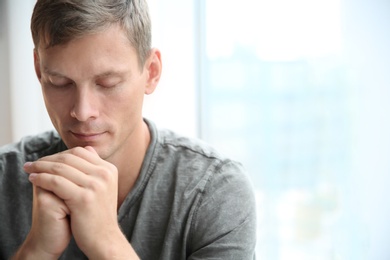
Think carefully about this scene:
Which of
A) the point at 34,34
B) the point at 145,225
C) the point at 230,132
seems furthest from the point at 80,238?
the point at 230,132

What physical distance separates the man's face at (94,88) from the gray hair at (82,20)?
2cm

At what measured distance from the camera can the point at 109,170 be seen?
1148 millimetres

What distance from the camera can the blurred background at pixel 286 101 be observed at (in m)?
2.23

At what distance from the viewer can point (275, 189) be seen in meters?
2.40

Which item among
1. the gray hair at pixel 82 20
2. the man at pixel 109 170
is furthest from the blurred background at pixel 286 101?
the gray hair at pixel 82 20

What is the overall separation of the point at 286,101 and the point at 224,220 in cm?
117

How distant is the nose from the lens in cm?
117

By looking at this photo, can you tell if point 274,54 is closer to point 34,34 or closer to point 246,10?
point 246,10

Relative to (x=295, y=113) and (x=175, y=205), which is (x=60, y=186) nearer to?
(x=175, y=205)

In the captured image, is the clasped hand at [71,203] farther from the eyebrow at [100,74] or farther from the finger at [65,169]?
the eyebrow at [100,74]

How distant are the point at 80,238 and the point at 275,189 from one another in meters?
1.43

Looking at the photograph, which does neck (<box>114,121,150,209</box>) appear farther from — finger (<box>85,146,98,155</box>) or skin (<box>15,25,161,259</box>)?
finger (<box>85,146,98,155</box>)

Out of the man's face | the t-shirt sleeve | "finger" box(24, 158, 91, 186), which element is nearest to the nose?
the man's face

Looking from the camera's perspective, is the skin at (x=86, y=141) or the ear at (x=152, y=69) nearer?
the skin at (x=86, y=141)
